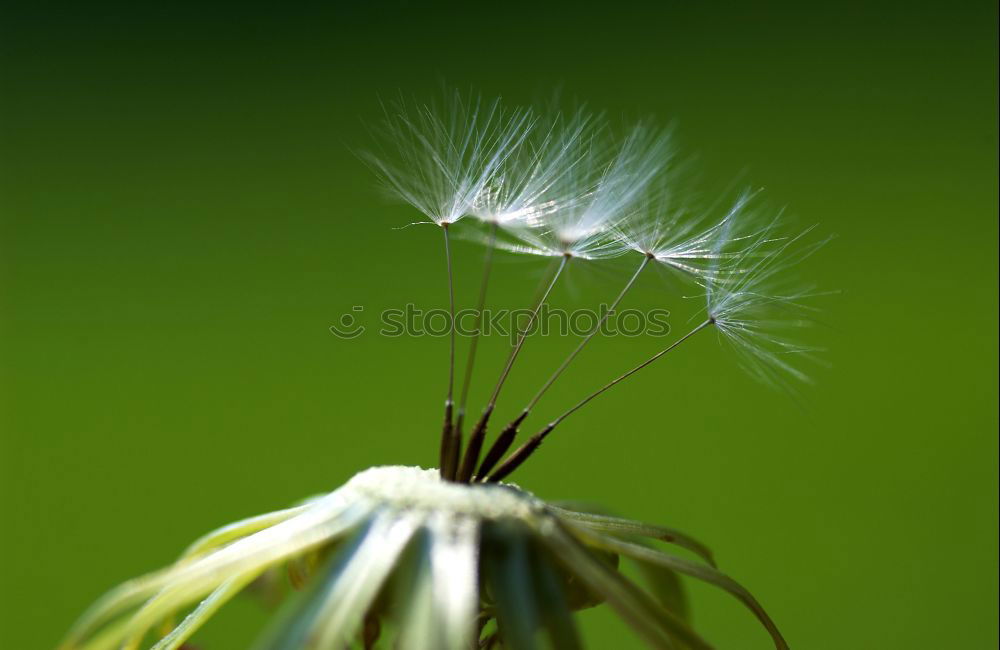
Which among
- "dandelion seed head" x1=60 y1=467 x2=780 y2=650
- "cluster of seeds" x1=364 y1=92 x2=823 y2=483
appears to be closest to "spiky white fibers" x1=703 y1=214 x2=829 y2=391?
"cluster of seeds" x1=364 y1=92 x2=823 y2=483

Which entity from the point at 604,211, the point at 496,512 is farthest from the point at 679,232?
the point at 496,512

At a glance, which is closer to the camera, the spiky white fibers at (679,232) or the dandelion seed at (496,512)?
the dandelion seed at (496,512)

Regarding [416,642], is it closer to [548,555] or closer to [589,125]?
[548,555]

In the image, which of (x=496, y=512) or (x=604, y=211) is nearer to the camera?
(x=496, y=512)

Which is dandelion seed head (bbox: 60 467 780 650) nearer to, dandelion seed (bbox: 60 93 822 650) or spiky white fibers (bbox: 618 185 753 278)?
dandelion seed (bbox: 60 93 822 650)

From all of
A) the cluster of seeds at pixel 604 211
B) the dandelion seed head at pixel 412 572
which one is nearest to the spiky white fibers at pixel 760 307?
the cluster of seeds at pixel 604 211

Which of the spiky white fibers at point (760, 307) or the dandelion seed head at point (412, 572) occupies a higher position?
the spiky white fibers at point (760, 307)

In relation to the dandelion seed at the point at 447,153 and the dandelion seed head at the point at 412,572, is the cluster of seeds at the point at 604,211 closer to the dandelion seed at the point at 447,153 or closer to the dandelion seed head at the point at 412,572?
the dandelion seed at the point at 447,153

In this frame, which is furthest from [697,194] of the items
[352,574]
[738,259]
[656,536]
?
[352,574]

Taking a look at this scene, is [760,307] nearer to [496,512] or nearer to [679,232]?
[679,232]

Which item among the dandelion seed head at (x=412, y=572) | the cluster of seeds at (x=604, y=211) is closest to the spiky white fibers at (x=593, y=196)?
the cluster of seeds at (x=604, y=211)

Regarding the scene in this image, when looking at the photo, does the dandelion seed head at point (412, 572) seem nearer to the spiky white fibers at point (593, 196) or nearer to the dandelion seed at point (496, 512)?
the dandelion seed at point (496, 512)
